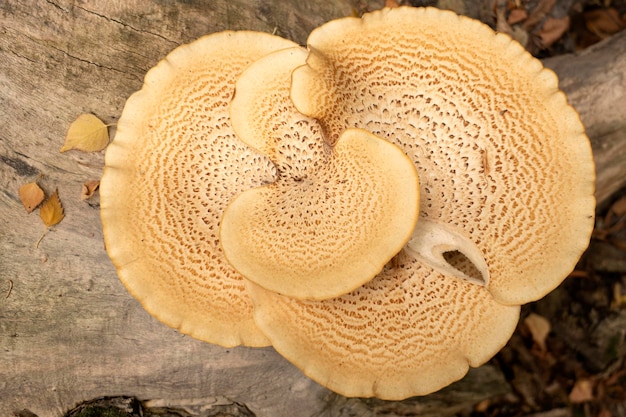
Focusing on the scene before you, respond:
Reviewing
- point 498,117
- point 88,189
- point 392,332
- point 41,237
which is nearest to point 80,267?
point 41,237

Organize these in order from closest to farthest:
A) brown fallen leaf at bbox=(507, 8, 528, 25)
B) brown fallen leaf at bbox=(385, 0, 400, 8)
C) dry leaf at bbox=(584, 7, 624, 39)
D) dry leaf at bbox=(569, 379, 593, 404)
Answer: brown fallen leaf at bbox=(385, 0, 400, 8) < dry leaf at bbox=(569, 379, 593, 404) < brown fallen leaf at bbox=(507, 8, 528, 25) < dry leaf at bbox=(584, 7, 624, 39)

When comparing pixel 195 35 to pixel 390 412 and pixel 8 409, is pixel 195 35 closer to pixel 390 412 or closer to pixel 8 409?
pixel 8 409

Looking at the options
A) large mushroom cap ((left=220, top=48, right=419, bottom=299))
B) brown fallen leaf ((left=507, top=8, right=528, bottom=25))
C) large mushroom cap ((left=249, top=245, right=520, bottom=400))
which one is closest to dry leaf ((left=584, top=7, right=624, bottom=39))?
brown fallen leaf ((left=507, top=8, right=528, bottom=25))

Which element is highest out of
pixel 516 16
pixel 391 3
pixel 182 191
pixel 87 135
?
pixel 516 16

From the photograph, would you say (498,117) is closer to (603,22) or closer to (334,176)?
(334,176)

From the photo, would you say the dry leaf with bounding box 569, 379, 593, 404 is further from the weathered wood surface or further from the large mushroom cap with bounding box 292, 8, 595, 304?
the large mushroom cap with bounding box 292, 8, 595, 304

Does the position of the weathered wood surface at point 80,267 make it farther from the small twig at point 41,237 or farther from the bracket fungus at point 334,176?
the bracket fungus at point 334,176
